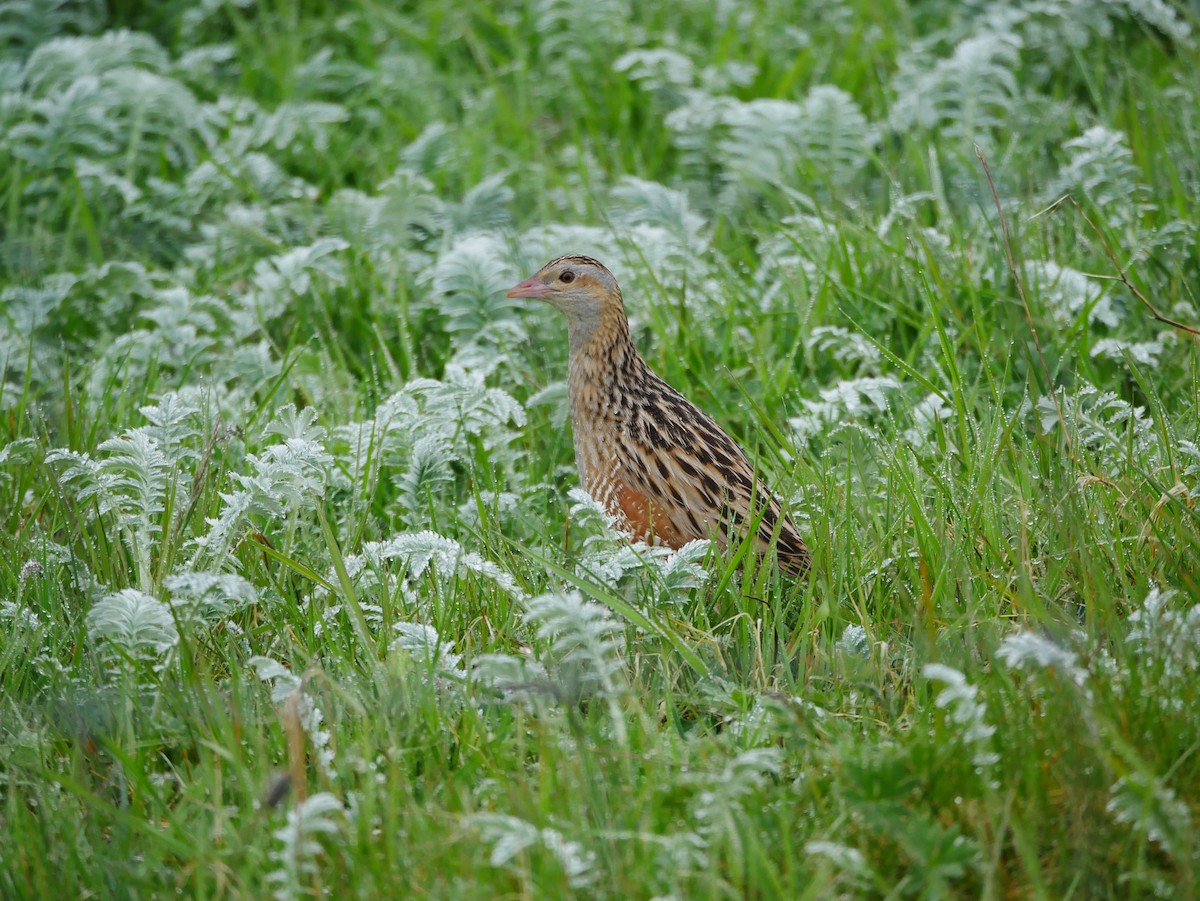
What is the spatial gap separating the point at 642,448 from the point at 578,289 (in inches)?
31.8

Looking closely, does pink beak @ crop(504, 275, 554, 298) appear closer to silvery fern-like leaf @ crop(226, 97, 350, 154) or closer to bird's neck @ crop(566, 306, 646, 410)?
bird's neck @ crop(566, 306, 646, 410)

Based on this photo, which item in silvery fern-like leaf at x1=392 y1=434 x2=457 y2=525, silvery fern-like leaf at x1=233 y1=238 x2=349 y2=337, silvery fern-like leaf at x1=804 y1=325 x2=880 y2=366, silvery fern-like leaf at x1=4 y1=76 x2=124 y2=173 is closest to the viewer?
silvery fern-like leaf at x1=392 y1=434 x2=457 y2=525

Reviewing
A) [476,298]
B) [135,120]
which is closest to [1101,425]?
[476,298]

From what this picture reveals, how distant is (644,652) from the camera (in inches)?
144

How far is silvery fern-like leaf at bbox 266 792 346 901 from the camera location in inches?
104

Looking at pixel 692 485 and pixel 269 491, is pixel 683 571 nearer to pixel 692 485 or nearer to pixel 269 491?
pixel 692 485

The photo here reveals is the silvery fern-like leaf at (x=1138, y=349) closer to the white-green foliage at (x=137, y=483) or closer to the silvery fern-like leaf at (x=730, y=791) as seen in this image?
the silvery fern-like leaf at (x=730, y=791)

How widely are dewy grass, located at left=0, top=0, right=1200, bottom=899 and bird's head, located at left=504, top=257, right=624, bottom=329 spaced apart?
1.32 feet

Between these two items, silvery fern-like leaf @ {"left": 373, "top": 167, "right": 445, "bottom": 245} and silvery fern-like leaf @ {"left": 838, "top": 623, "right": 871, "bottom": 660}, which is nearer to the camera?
silvery fern-like leaf @ {"left": 838, "top": 623, "right": 871, "bottom": 660}

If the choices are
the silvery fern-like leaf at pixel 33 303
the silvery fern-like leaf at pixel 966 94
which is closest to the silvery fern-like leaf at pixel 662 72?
the silvery fern-like leaf at pixel 966 94

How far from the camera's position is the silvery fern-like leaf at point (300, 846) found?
104 inches

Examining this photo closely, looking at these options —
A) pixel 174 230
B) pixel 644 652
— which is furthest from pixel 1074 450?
pixel 174 230

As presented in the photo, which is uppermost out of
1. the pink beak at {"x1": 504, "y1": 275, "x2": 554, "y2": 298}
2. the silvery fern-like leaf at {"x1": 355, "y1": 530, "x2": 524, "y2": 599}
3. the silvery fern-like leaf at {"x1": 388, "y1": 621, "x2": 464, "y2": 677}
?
the pink beak at {"x1": 504, "y1": 275, "x2": 554, "y2": 298}

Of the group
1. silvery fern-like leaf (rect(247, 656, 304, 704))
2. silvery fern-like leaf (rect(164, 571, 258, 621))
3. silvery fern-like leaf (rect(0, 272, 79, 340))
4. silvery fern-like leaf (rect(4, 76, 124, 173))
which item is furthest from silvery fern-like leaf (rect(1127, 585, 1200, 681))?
silvery fern-like leaf (rect(4, 76, 124, 173))
